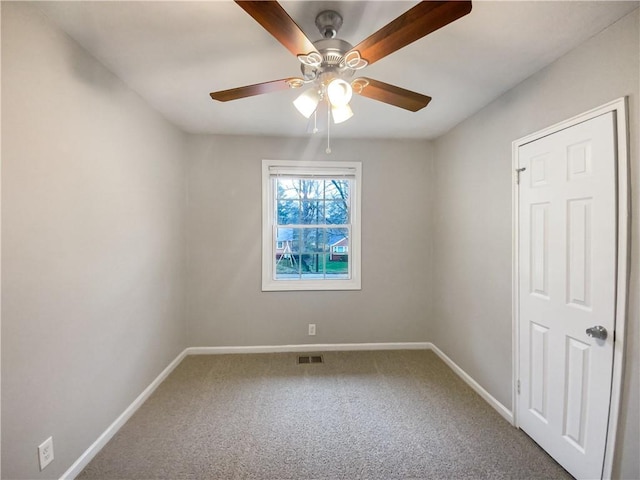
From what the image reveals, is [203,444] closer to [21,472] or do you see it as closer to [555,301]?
[21,472]

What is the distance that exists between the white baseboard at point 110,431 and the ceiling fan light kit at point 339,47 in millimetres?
2222

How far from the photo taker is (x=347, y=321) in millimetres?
3168

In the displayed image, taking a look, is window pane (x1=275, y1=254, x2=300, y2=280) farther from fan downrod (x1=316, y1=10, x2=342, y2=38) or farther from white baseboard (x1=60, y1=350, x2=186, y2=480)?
fan downrod (x1=316, y1=10, x2=342, y2=38)

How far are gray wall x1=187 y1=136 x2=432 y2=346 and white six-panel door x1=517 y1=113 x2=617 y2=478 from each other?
1337 millimetres

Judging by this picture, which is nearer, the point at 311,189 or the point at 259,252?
the point at 259,252

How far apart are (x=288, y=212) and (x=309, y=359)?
1668 mm

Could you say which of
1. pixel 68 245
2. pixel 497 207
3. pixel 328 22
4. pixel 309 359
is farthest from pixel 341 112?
pixel 309 359

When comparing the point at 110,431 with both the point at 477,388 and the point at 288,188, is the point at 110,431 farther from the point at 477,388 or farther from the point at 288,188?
the point at 477,388

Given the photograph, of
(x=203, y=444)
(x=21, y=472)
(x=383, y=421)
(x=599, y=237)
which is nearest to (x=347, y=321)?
(x=383, y=421)

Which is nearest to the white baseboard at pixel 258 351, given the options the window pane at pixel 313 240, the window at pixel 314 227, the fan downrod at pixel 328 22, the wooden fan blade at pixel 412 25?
the window at pixel 314 227

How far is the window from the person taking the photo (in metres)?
3.14

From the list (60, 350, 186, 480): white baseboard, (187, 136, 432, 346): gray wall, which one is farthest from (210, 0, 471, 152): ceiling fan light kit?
(60, 350, 186, 480): white baseboard

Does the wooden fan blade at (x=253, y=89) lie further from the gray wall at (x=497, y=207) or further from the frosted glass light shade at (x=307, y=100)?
the gray wall at (x=497, y=207)

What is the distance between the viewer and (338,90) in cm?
125
